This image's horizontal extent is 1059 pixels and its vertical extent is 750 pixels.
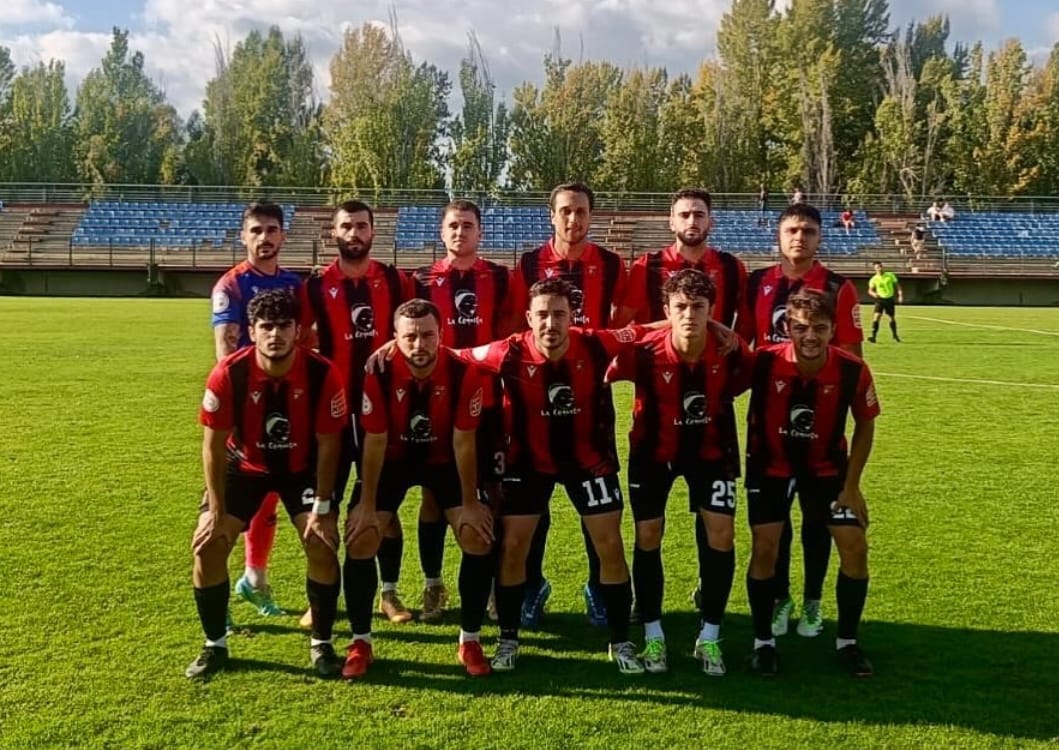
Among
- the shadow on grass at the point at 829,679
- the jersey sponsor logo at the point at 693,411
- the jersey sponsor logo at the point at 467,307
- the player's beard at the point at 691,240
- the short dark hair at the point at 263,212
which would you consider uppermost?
the short dark hair at the point at 263,212

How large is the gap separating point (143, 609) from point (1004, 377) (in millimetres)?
12390

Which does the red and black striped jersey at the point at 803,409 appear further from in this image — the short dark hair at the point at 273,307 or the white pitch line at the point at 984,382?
the white pitch line at the point at 984,382

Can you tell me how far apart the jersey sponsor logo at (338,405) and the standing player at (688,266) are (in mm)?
1509

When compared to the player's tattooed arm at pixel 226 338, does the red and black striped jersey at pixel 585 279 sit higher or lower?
higher

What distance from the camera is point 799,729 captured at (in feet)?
11.9

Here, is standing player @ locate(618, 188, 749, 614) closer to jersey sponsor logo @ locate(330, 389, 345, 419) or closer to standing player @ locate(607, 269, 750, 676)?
standing player @ locate(607, 269, 750, 676)

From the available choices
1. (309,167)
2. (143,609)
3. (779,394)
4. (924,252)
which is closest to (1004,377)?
(779,394)

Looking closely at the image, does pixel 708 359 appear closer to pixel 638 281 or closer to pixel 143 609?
pixel 638 281

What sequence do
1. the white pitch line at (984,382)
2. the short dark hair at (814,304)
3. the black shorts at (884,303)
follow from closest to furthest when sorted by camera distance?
the short dark hair at (814,304) → the white pitch line at (984,382) → the black shorts at (884,303)

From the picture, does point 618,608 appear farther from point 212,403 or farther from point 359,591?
point 212,403

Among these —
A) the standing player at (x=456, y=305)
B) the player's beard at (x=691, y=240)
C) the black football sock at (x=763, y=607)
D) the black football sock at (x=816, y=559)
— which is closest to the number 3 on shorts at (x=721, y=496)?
the black football sock at (x=763, y=607)

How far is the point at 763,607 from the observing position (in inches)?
167

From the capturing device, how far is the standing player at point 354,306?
4.61 meters

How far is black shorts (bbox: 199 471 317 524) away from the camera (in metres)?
4.14
